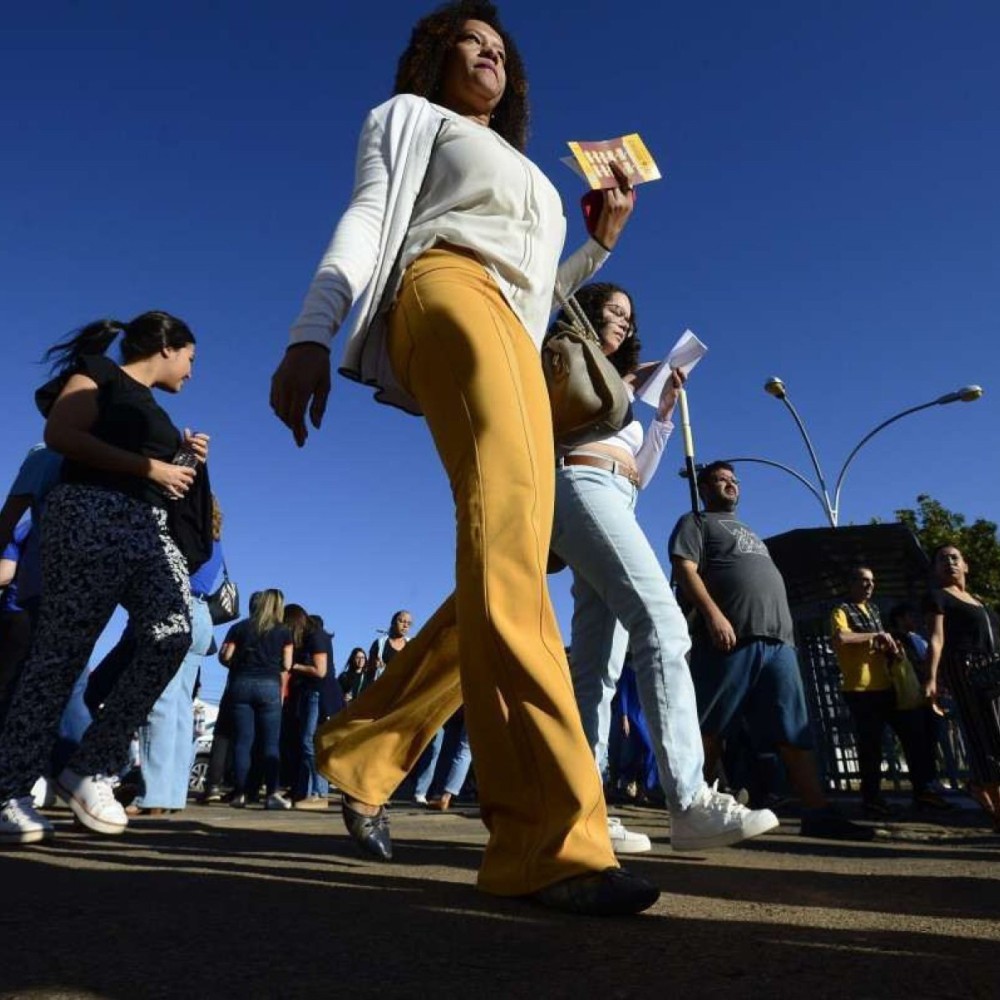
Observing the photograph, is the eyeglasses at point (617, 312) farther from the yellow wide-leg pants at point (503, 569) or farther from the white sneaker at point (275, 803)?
the white sneaker at point (275, 803)

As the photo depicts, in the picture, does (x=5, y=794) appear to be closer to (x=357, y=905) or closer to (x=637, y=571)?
(x=357, y=905)

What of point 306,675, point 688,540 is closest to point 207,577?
point 688,540

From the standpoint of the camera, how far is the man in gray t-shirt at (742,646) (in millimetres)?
5352

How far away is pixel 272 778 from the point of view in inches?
340

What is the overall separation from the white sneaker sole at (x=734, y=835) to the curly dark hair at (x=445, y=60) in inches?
89.6

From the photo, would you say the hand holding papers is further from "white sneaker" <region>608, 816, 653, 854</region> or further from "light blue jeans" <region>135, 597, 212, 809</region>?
"light blue jeans" <region>135, 597, 212, 809</region>

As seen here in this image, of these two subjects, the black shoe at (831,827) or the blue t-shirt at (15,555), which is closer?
the black shoe at (831,827)

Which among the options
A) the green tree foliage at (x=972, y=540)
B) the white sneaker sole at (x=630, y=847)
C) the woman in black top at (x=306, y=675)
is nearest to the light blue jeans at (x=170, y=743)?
the woman in black top at (x=306, y=675)

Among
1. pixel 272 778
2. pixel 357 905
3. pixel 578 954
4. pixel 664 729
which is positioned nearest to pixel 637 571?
pixel 664 729

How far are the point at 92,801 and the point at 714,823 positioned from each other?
2.31m

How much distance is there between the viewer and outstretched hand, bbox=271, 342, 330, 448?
7.30 feet

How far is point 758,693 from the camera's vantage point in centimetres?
554

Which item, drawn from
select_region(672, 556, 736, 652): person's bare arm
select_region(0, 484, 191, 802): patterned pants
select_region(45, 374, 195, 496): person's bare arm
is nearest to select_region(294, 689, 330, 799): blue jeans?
select_region(672, 556, 736, 652): person's bare arm

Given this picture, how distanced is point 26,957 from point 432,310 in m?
1.51
